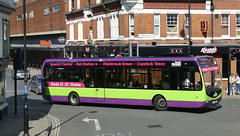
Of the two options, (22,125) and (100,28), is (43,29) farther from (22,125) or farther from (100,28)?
(22,125)

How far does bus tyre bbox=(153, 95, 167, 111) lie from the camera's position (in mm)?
20094

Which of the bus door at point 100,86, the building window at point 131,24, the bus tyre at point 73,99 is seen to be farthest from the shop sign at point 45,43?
the bus door at point 100,86

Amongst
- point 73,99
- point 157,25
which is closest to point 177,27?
point 157,25

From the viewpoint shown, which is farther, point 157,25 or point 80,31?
point 80,31

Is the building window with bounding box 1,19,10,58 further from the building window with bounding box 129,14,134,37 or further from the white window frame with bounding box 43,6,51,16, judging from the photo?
the white window frame with bounding box 43,6,51,16

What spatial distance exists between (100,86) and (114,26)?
13.5 metres

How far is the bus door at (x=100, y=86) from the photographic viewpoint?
22.1 meters

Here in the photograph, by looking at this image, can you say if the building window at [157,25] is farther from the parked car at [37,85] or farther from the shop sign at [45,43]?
the shop sign at [45,43]

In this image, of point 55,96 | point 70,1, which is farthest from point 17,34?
point 55,96

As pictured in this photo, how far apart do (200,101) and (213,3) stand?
16.6 meters

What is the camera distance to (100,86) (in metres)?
22.2

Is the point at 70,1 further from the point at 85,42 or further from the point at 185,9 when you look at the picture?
the point at 185,9

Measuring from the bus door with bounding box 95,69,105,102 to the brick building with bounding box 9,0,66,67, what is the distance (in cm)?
3366

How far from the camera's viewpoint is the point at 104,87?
72.3 ft
